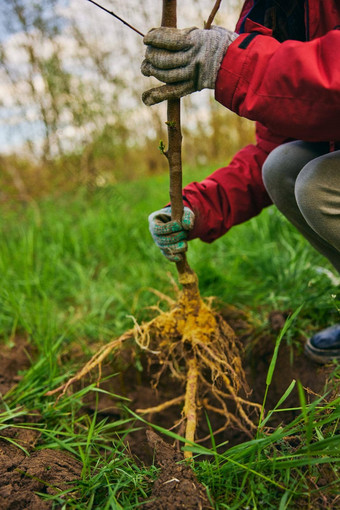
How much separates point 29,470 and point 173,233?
86 cm

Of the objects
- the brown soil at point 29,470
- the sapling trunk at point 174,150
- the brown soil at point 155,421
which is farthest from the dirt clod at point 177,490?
the sapling trunk at point 174,150

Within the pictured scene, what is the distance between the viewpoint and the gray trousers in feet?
4.00

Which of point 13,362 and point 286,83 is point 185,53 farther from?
point 13,362

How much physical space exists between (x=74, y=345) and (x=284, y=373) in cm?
100

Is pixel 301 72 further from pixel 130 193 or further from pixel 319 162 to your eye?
pixel 130 193

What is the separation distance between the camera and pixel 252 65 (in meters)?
1.03

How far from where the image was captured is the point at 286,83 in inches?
38.6

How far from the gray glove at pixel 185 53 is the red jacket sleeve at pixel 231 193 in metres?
0.49

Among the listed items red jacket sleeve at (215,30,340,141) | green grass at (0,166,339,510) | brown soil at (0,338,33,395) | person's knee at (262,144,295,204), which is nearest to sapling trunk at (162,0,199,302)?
red jacket sleeve at (215,30,340,141)

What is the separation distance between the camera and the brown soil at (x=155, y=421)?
2.98 feet

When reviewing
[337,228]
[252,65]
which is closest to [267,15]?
[252,65]

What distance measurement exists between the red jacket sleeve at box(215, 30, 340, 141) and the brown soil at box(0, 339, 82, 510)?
112cm

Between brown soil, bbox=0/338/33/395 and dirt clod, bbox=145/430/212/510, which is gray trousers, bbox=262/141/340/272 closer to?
dirt clod, bbox=145/430/212/510

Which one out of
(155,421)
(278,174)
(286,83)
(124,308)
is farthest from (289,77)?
(124,308)
